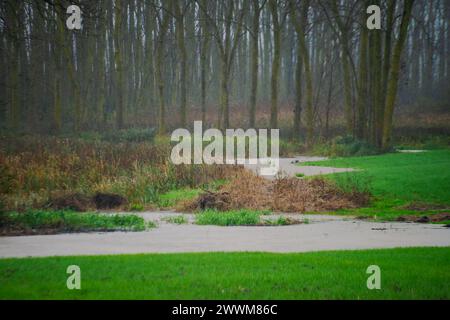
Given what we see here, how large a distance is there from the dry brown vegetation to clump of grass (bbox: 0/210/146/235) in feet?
9.70

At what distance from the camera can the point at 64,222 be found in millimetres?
12984

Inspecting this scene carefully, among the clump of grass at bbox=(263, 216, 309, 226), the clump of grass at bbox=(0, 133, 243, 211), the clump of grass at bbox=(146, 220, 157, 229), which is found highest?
the clump of grass at bbox=(0, 133, 243, 211)

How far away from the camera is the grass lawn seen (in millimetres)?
16594

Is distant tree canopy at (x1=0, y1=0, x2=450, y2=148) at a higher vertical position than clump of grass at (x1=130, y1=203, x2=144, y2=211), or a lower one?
higher

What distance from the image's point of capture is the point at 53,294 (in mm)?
7180

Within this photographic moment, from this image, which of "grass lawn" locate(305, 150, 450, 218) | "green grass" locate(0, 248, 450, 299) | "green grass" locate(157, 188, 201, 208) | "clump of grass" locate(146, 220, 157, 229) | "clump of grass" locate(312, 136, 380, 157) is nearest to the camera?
"green grass" locate(0, 248, 450, 299)

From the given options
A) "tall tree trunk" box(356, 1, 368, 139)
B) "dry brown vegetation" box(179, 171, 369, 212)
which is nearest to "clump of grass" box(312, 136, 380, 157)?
"tall tree trunk" box(356, 1, 368, 139)

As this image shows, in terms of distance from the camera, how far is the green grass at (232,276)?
723cm

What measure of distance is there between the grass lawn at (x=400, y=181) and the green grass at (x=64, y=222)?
19.8 ft

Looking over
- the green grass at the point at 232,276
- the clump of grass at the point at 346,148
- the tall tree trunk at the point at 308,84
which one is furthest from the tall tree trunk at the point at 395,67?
the green grass at the point at 232,276

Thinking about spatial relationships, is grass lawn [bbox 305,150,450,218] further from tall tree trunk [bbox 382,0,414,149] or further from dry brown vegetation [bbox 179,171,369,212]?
tall tree trunk [bbox 382,0,414,149]

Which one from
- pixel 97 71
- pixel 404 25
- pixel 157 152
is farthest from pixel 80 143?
pixel 97 71

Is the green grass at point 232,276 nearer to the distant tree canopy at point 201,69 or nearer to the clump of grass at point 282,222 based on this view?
the clump of grass at point 282,222
